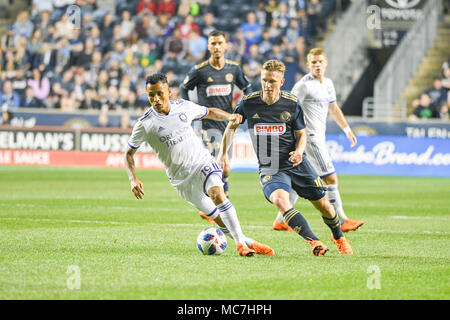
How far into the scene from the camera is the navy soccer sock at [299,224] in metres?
8.35

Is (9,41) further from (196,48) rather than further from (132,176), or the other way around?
Result: (132,176)

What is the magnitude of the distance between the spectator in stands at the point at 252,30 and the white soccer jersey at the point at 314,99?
15.5 metres

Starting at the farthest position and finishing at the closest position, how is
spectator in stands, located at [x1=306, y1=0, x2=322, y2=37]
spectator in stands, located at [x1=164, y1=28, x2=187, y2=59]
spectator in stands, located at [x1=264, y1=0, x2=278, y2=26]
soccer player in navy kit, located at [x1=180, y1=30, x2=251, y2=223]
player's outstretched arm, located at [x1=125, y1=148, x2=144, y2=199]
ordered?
spectator in stands, located at [x1=306, y1=0, x2=322, y2=37]
spectator in stands, located at [x1=264, y1=0, x2=278, y2=26]
spectator in stands, located at [x1=164, y1=28, x2=187, y2=59]
soccer player in navy kit, located at [x1=180, y1=30, x2=251, y2=223]
player's outstretched arm, located at [x1=125, y1=148, x2=144, y2=199]

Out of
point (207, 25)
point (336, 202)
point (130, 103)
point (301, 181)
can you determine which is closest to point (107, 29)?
point (207, 25)

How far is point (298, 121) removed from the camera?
8742 millimetres

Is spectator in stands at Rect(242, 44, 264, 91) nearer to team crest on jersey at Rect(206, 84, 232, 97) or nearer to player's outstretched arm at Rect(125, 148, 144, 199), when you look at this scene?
team crest on jersey at Rect(206, 84, 232, 97)

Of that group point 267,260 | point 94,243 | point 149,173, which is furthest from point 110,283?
point 149,173

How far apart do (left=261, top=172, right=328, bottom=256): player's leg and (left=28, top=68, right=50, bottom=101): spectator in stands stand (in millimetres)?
18897

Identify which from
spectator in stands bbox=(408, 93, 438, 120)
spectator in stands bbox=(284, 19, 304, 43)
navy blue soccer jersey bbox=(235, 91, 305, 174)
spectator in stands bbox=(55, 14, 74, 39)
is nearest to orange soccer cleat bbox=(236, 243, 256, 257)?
navy blue soccer jersey bbox=(235, 91, 305, 174)

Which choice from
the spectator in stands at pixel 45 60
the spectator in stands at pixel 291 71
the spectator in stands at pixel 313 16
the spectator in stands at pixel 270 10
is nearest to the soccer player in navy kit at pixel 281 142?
the spectator in stands at pixel 291 71

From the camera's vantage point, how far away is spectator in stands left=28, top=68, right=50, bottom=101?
1033 inches

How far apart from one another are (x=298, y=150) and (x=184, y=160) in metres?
1.20

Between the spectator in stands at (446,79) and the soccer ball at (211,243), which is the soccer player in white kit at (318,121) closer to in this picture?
the soccer ball at (211,243)
